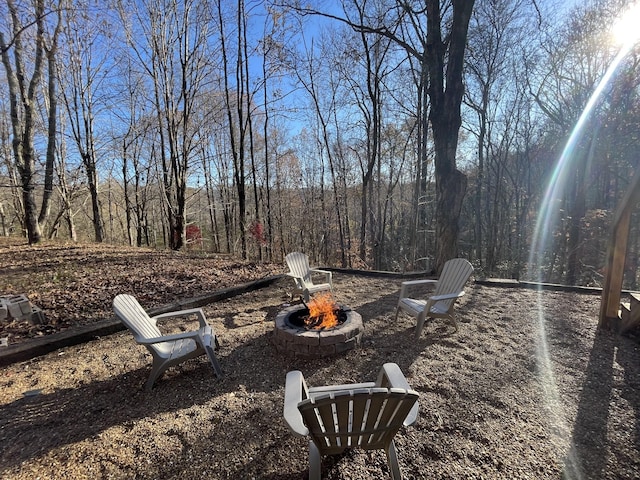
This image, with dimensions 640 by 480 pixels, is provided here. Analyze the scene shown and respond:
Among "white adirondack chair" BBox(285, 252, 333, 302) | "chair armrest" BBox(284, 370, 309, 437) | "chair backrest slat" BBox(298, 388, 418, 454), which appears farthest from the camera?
"white adirondack chair" BBox(285, 252, 333, 302)

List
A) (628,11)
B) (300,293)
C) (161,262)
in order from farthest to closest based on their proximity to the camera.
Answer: (628,11) < (161,262) < (300,293)

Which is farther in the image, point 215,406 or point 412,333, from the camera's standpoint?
point 412,333

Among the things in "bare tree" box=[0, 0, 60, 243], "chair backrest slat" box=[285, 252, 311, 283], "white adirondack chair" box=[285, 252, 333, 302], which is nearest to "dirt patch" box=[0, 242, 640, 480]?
"white adirondack chair" box=[285, 252, 333, 302]

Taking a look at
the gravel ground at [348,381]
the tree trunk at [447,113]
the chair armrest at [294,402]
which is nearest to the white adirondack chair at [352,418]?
the chair armrest at [294,402]

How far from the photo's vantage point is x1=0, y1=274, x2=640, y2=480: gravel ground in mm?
1715

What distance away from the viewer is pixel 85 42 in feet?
32.9

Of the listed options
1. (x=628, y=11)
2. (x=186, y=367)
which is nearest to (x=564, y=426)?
(x=186, y=367)

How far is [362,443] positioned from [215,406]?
128cm

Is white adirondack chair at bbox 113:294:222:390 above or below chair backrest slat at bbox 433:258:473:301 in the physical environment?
below

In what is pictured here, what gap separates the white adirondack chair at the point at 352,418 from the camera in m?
1.25

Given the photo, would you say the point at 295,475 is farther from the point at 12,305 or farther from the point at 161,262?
the point at 161,262

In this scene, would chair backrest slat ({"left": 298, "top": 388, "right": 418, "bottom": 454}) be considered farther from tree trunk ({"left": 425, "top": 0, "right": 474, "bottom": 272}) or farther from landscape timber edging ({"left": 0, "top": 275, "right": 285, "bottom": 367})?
tree trunk ({"left": 425, "top": 0, "right": 474, "bottom": 272})

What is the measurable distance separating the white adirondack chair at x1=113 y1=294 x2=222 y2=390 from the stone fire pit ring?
653 mm

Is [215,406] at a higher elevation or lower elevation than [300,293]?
lower
